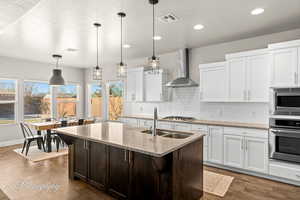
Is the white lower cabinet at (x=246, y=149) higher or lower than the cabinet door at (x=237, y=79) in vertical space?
lower

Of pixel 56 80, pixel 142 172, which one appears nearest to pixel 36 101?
pixel 56 80

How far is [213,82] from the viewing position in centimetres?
391

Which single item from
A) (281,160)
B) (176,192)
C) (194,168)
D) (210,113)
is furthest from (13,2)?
(281,160)

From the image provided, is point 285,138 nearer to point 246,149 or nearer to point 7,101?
point 246,149

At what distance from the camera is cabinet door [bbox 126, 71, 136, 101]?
538 centimetres

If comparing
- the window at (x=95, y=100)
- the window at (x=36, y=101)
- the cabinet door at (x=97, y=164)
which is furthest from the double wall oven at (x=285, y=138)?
the window at (x=36, y=101)

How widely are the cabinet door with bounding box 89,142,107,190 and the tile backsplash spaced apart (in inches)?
110

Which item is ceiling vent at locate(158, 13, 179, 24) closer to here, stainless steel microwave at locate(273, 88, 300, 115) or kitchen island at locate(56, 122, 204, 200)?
kitchen island at locate(56, 122, 204, 200)

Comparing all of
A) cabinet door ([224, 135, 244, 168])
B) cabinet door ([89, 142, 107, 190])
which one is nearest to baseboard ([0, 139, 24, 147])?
cabinet door ([89, 142, 107, 190])

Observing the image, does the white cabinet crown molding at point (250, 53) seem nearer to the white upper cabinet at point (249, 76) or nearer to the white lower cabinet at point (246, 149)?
the white upper cabinet at point (249, 76)

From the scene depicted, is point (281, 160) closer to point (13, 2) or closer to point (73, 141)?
point (73, 141)

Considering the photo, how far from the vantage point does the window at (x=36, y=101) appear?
5.88 m

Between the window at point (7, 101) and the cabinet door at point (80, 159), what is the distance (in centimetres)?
409

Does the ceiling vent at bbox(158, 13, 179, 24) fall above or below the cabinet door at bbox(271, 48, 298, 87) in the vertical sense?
above
